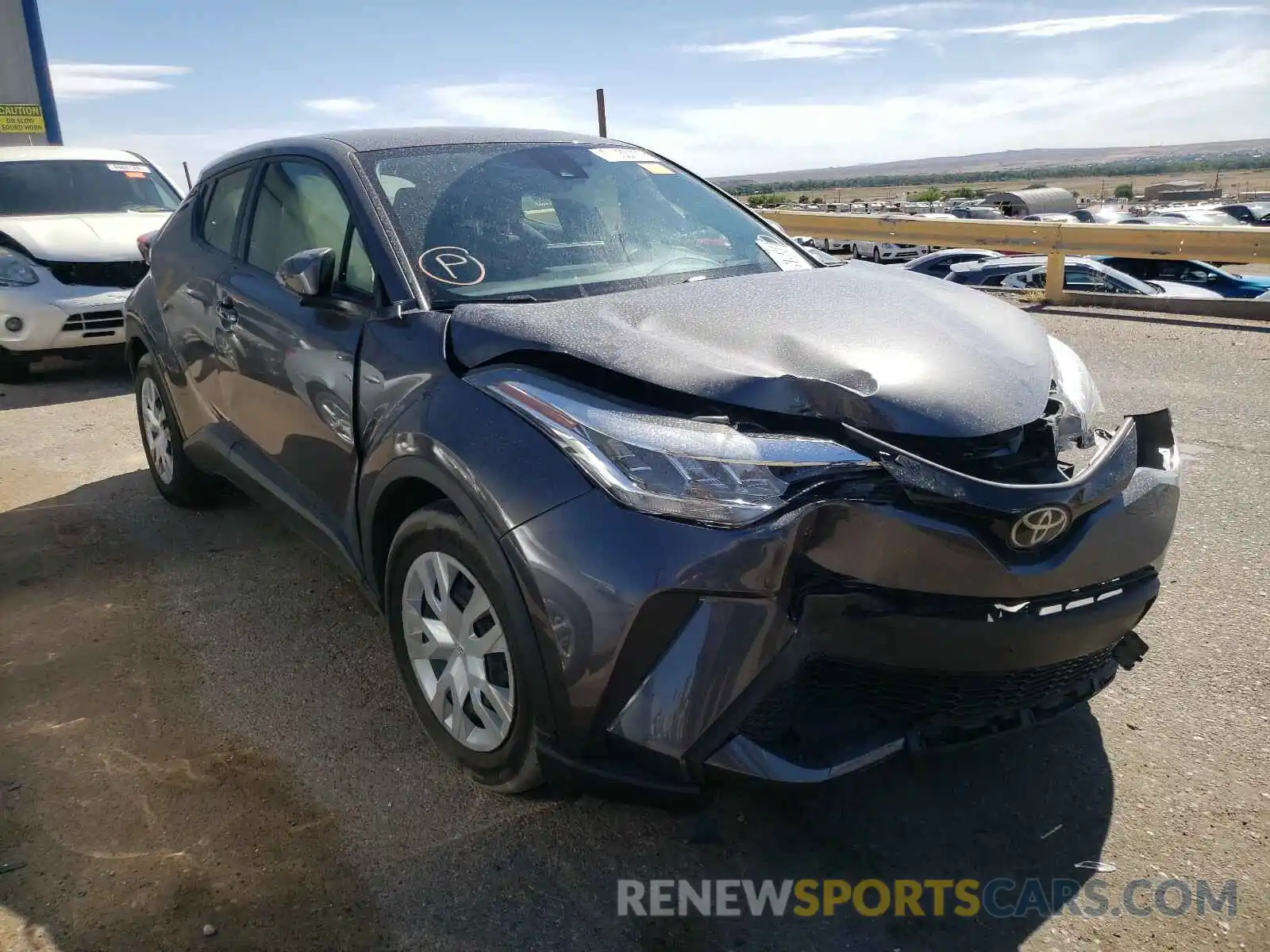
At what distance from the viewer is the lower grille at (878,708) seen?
212cm

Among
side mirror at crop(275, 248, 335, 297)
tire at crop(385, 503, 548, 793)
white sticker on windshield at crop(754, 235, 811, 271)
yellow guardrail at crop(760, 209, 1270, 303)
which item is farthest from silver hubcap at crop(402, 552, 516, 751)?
yellow guardrail at crop(760, 209, 1270, 303)

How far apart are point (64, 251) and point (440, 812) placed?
7160 millimetres

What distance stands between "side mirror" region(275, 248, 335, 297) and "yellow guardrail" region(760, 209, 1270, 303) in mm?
7910

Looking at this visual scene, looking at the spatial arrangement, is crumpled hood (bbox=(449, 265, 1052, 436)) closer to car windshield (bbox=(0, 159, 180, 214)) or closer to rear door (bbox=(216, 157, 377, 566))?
rear door (bbox=(216, 157, 377, 566))

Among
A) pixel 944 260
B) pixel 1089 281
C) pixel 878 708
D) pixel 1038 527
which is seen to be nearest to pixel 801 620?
pixel 878 708

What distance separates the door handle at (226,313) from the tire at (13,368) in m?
5.23

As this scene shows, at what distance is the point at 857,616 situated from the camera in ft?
6.90

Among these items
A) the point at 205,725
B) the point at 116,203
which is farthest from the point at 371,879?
the point at 116,203

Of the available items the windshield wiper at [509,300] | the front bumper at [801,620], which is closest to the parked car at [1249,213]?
the windshield wiper at [509,300]

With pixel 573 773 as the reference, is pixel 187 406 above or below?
above

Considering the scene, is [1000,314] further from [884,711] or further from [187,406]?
[187,406]

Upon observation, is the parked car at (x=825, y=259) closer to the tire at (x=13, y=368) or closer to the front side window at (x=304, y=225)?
the front side window at (x=304, y=225)

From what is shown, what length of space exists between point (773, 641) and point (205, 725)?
Answer: 1943mm

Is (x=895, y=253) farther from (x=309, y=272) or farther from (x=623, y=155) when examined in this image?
(x=309, y=272)
